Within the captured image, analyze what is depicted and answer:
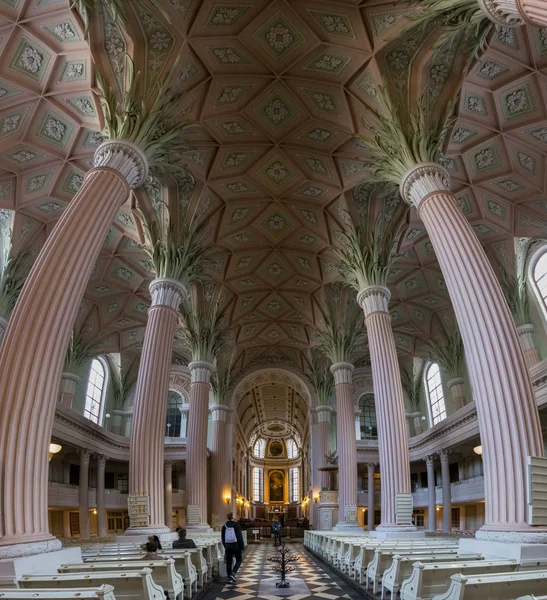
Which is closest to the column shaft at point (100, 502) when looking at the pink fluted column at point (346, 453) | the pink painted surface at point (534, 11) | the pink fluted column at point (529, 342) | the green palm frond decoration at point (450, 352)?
the pink fluted column at point (346, 453)

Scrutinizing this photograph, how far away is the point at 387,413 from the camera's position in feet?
48.5

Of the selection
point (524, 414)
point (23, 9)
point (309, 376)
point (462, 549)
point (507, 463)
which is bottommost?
point (462, 549)

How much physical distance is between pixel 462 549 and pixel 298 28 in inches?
505

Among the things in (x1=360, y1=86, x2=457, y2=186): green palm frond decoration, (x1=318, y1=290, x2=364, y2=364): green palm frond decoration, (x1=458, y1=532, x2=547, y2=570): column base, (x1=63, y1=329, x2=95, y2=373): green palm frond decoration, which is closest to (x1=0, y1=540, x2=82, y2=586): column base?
(x1=458, y1=532, x2=547, y2=570): column base

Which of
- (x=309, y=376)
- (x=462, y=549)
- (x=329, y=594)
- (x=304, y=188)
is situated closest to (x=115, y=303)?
(x=304, y=188)

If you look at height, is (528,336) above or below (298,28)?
below

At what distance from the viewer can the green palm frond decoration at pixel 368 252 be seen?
1734 centimetres

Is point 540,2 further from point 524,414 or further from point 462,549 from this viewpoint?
point 462,549

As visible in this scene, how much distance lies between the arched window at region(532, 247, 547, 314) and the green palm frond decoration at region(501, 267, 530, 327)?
372 millimetres

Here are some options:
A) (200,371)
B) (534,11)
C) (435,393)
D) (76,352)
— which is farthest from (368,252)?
(435,393)

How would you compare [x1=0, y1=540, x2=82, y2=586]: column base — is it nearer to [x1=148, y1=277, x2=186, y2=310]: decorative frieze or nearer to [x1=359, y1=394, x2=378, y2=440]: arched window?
[x1=148, y1=277, x2=186, y2=310]: decorative frieze

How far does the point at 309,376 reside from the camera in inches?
1348

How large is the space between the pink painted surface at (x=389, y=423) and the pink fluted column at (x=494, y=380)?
220 inches

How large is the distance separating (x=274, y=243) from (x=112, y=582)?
62.2ft
